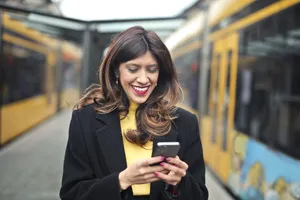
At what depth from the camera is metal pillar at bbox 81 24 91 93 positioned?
284 centimetres

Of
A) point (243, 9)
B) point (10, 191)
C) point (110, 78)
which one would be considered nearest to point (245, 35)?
point (243, 9)

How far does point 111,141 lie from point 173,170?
0.30 meters

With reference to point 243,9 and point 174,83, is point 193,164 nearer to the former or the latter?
point 174,83

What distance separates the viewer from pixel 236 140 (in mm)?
4738

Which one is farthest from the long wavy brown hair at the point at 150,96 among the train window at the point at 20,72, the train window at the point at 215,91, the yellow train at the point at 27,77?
the train window at the point at 20,72

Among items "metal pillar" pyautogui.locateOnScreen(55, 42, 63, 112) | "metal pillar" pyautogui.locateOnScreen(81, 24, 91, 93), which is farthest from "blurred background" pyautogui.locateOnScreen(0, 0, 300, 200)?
"metal pillar" pyautogui.locateOnScreen(55, 42, 63, 112)

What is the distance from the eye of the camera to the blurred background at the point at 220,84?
3199 millimetres

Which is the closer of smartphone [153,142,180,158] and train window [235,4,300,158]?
smartphone [153,142,180,158]

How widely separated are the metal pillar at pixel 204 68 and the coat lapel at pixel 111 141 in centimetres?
460

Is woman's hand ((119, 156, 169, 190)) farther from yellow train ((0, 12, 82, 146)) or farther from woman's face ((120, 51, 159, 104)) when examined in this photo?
yellow train ((0, 12, 82, 146))

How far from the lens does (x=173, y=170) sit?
1374 millimetres

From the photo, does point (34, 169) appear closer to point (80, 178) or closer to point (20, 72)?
point (20, 72)

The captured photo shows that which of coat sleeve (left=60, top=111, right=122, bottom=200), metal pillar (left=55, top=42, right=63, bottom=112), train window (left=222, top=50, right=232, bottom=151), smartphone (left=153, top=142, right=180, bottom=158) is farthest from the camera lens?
metal pillar (left=55, top=42, right=63, bottom=112)

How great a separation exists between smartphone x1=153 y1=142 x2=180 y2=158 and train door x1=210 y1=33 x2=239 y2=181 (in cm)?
367
